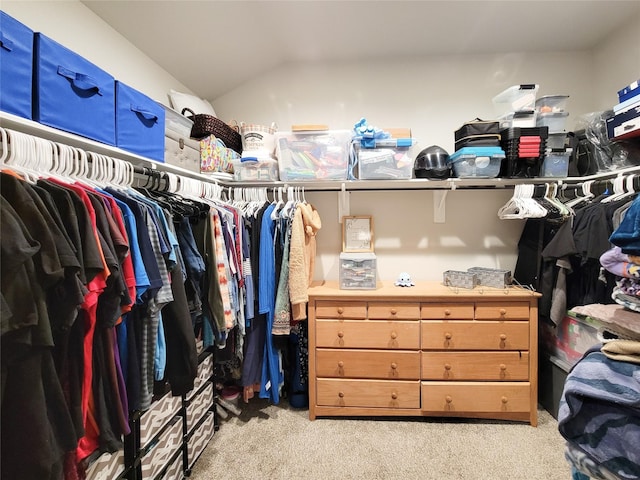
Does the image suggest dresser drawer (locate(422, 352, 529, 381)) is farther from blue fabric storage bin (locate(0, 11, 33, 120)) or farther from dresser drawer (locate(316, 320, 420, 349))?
blue fabric storage bin (locate(0, 11, 33, 120))

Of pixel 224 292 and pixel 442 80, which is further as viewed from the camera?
pixel 442 80

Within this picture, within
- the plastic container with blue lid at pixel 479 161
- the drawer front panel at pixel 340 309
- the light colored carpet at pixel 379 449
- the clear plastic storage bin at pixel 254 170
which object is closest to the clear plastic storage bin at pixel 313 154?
the clear plastic storage bin at pixel 254 170

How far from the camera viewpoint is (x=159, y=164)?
1.48 m

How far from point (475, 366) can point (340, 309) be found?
3.11 ft

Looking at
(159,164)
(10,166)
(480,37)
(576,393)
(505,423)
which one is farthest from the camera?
(480,37)

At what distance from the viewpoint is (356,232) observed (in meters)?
2.35

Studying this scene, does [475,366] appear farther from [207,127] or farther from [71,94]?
[71,94]

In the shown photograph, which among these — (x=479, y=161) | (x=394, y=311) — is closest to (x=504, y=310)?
(x=394, y=311)

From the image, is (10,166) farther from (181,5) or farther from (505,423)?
(505,423)

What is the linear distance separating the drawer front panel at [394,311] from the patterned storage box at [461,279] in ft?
1.20

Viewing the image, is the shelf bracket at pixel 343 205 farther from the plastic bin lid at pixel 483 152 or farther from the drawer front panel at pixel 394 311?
the plastic bin lid at pixel 483 152

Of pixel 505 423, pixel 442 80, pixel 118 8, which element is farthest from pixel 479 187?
pixel 118 8

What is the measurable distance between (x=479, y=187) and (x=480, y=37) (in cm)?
106

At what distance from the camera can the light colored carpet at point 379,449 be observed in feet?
5.06
